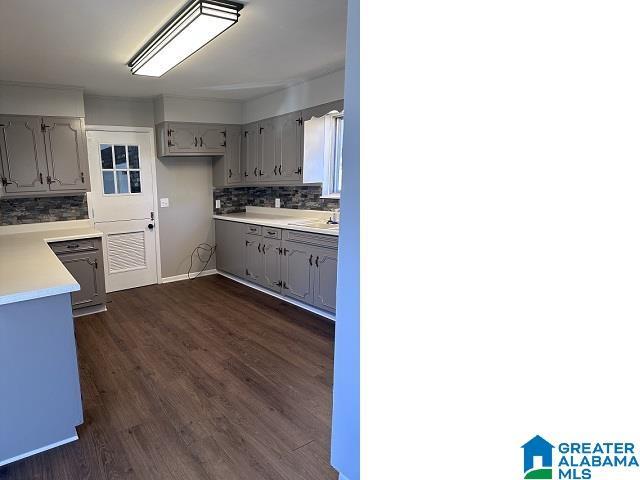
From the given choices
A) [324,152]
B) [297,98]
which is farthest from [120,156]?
[324,152]

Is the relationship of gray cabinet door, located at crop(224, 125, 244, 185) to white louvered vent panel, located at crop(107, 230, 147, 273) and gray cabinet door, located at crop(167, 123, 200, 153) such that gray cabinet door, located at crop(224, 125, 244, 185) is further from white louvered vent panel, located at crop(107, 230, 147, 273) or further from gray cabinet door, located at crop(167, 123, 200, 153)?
white louvered vent panel, located at crop(107, 230, 147, 273)

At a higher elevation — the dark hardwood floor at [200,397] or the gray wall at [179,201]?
the gray wall at [179,201]

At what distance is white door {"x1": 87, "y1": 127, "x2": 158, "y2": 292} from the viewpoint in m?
4.61

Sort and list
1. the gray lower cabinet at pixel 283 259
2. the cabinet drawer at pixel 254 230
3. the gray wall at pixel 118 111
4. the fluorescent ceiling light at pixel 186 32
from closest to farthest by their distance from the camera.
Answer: the fluorescent ceiling light at pixel 186 32 < the gray lower cabinet at pixel 283 259 < the gray wall at pixel 118 111 < the cabinet drawer at pixel 254 230

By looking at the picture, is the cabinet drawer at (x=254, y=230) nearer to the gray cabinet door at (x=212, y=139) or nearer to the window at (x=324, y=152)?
the window at (x=324, y=152)

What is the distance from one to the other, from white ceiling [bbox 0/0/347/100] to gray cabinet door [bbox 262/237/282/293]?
1759mm

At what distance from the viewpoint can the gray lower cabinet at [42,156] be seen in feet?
12.5

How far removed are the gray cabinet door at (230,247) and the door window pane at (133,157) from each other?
127cm

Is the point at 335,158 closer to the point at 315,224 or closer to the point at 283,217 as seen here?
the point at 315,224

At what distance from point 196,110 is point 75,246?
7.23 feet

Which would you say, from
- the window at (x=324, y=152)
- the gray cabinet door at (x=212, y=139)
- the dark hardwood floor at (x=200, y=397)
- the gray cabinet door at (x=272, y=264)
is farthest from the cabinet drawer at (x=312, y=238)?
the gray cabinet door at (x=212, y=139)

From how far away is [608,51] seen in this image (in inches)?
17.6

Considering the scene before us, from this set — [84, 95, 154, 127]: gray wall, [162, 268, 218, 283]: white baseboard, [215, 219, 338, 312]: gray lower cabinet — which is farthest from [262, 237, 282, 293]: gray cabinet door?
[84, 95, 154, 127]: gray wall

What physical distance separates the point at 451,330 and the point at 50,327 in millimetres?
2129
